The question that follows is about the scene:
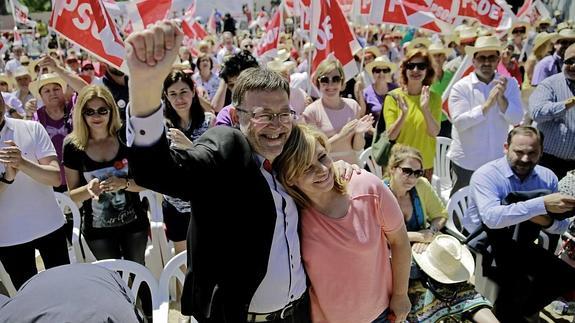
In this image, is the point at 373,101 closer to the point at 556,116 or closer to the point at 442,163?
the point at 442,163

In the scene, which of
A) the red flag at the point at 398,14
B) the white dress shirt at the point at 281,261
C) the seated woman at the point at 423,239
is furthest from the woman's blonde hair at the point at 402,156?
the red flag at the point at 398,14

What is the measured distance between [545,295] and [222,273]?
7.45 feet

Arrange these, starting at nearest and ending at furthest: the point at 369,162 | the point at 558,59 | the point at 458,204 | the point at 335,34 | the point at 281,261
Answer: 1. the point at 281,261
2. the point at 458,204
3. the point at 369,162
4. the point at 335,34
5. the point at 558,59

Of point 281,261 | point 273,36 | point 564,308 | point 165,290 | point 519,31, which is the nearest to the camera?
point 281,261

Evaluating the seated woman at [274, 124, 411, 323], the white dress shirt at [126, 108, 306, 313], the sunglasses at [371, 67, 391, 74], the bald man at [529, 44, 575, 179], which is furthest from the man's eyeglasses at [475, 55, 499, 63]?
the white dress shirt at [126, 108, 306, 313]

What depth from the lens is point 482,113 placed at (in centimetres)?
404

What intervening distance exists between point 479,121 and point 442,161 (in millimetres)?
1086

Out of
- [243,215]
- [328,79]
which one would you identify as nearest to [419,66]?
[328,79]

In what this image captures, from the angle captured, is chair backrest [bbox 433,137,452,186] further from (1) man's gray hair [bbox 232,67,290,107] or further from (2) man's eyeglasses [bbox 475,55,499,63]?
(1) man's gray hair [bbox 232,67,290,107]

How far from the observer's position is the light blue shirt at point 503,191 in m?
2.76

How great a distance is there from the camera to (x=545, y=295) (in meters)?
2.88

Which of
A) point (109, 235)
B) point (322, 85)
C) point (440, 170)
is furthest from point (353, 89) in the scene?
point (109, 235)

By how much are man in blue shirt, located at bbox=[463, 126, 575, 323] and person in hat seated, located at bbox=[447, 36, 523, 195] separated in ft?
3.67

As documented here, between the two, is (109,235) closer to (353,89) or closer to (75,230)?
(75,230)
